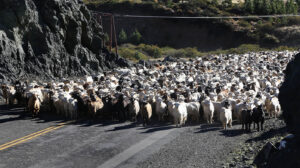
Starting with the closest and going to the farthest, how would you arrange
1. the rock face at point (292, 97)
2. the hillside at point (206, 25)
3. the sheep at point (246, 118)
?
the rock face at point (292, 97) → the sheep at point (246, 118) → the hillside at point (206, 25)

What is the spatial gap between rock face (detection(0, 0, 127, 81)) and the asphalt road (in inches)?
537

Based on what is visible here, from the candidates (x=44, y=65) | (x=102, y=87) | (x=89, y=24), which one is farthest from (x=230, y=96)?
(x=89, y=24)

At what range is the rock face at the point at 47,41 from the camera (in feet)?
112

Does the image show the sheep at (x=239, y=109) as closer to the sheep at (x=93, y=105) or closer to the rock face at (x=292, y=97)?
the sheep at (x=93, y=105)

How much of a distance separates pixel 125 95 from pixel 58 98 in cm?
355

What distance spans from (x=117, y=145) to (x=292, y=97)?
7817 mm

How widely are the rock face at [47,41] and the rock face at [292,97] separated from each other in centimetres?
2434

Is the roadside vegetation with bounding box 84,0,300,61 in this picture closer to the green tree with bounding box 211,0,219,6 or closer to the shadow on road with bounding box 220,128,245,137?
the green tree with bounding box 211,0,219,6

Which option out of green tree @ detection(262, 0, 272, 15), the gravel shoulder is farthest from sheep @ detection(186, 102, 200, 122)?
green tree @ detection(262, 0, 272, 15)

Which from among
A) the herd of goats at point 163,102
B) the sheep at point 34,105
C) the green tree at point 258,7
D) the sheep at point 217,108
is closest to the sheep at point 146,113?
the herd of goats at point 163,102

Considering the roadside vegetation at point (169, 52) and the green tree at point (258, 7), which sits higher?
the green tree at point (258, 7)

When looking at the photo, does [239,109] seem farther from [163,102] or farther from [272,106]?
[163,102]

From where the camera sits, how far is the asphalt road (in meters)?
15.1

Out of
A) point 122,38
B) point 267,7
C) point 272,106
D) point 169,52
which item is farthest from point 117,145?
point 267,7
